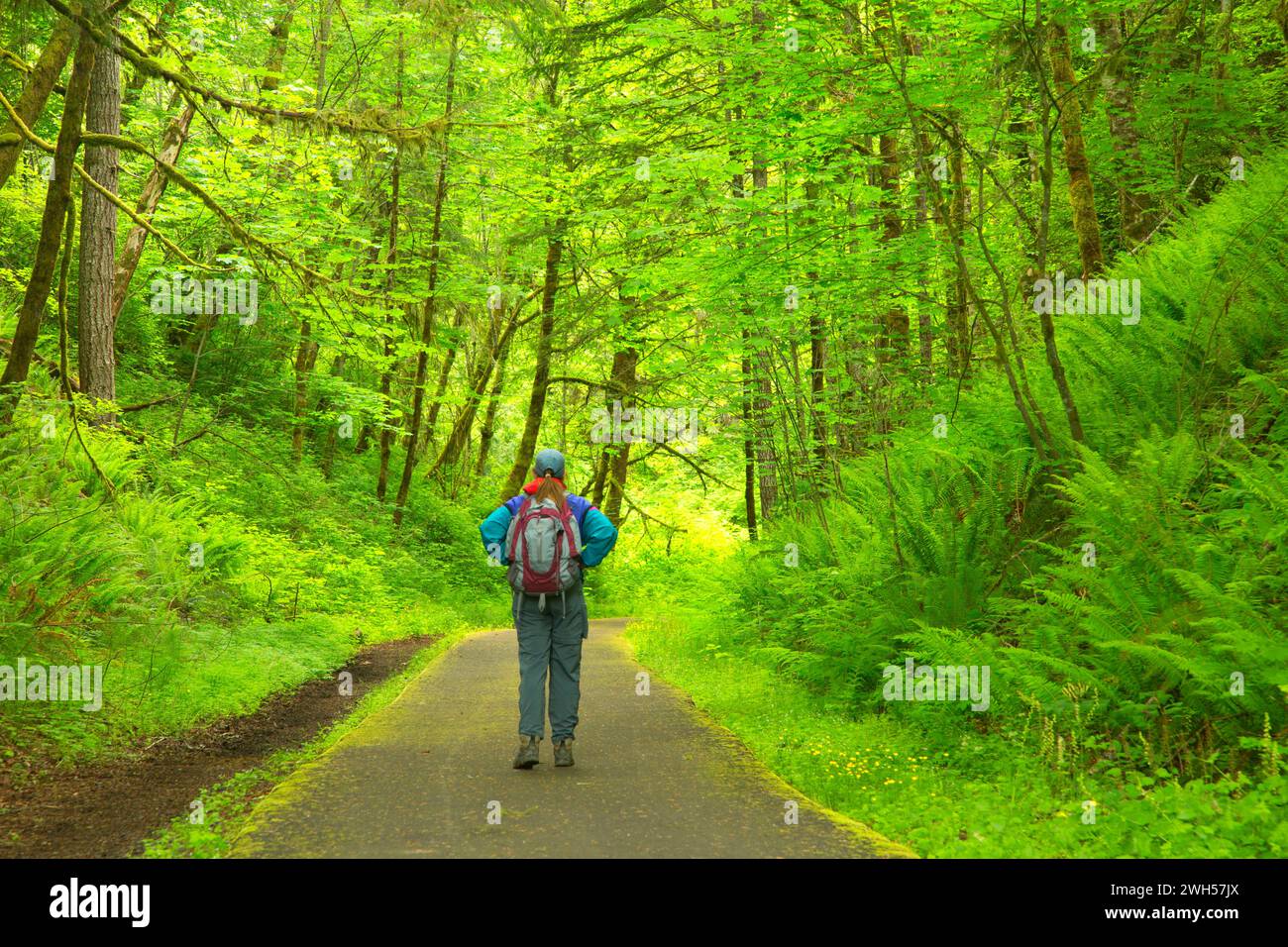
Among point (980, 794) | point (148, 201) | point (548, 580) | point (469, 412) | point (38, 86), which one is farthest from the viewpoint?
point (469, 412)

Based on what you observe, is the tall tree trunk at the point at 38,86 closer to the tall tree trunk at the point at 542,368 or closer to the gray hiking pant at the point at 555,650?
the gray hiking pant at the point at 555,650

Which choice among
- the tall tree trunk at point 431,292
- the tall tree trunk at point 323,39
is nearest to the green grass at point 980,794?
the tall tree trunk at point 431,292

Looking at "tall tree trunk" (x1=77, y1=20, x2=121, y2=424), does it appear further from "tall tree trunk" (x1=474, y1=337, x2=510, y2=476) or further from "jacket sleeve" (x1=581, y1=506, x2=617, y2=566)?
"tall tree trunk" (x1=474, y1=337, x2=510, y2=476)

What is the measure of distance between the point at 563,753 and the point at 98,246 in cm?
1000

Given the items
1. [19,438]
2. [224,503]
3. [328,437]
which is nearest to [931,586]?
[19,438]

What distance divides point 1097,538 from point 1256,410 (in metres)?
1.92

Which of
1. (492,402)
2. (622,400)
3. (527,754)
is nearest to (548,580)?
(527,754)

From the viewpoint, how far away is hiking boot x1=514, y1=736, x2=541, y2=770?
6707 millimetres

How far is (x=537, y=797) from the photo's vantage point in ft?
19.4

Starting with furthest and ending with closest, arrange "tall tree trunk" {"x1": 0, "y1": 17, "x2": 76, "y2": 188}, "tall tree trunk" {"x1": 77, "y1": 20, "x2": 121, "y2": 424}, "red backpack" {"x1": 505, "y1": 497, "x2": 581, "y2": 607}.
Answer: "tall tree trunk" {"x1": 77, "y1": 20, "x2": 121, "y2": 424}, "tall tree trunk" {"x1": 0, "y1": 17, "x2": 76, "y2": 188}, "red backpack" {"x1": 505, "y1": 497, "x2": 581, "y2": 607}

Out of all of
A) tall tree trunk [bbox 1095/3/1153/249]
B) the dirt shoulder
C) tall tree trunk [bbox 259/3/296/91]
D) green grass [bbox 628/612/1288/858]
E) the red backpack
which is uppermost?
tall tree trunk [bbox 259/3/296/91]

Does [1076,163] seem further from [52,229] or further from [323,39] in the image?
[323,39]

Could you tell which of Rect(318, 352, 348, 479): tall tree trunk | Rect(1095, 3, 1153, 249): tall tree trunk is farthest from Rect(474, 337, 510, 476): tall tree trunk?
Rect(1095, 3, 1153, 249): tall tree trunk

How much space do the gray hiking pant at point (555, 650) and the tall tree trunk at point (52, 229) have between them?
6.42m
